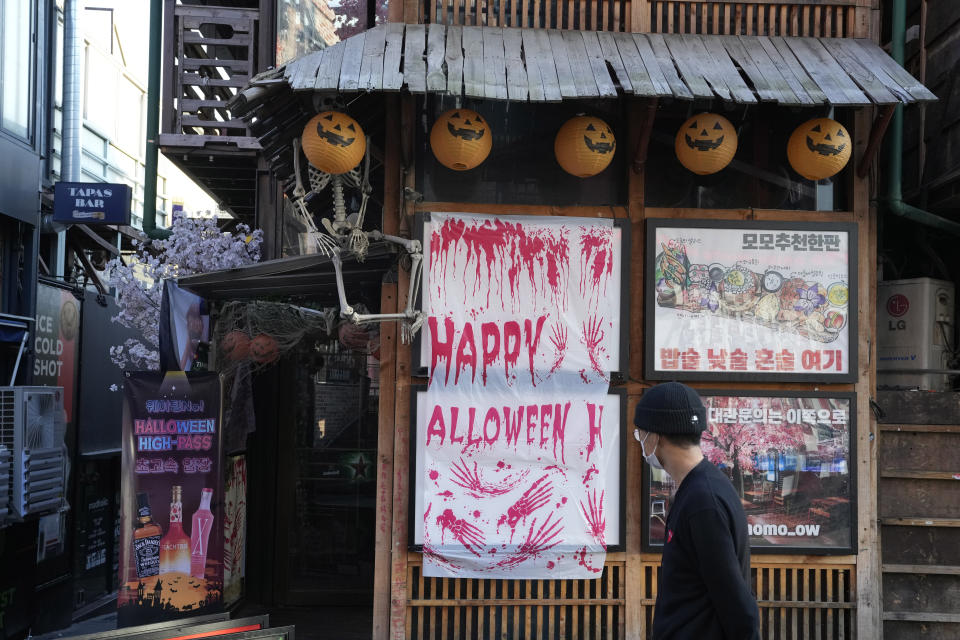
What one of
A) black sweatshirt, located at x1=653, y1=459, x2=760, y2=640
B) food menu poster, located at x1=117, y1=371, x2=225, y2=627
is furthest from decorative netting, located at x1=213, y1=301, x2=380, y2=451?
black sweatshirt, located at x1=653, y1=459, x2=760, y2=640

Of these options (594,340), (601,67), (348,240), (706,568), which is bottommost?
(706,568)

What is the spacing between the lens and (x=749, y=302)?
646cm

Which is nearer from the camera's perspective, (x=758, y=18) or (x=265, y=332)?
(x=758, y=18)

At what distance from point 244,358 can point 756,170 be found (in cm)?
540

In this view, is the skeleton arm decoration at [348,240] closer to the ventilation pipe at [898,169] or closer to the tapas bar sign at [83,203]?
the ventilation pipe at [898,169]

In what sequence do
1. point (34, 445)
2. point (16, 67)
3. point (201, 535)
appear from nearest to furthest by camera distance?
point (201, 535) → point (34, 445) → point (16, 67)

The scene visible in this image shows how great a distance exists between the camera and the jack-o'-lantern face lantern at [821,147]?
242 inches

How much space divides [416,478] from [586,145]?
2896 mm

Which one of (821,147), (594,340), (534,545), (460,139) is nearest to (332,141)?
(460,139)

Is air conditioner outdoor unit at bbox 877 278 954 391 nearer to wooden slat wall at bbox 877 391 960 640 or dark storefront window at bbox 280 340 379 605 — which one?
wooden slat wall at bbox 877 391 960 640

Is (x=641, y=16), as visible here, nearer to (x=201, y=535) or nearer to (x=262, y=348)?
(x=262, y=348)

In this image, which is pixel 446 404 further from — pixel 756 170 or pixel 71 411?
pixel 71 411

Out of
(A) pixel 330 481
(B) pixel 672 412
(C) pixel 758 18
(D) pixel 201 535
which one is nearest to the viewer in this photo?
(B) pixel 672 412

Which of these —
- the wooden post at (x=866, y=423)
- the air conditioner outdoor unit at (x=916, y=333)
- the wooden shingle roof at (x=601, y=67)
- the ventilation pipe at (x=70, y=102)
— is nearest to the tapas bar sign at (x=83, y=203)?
the ventilation pipe at (x=70, y=102)
